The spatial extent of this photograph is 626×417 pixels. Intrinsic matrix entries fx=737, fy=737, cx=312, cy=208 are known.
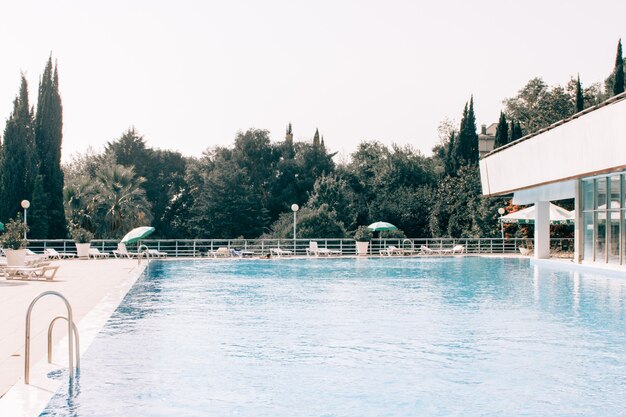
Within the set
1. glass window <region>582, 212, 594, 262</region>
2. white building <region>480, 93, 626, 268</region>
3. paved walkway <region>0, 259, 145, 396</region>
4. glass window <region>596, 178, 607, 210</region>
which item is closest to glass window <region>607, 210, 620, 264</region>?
white building <region>480, 93, 626, 268</region>

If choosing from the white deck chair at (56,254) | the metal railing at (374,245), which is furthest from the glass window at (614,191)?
the white deck chair at (56,254)

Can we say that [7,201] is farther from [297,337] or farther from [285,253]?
[297,337]

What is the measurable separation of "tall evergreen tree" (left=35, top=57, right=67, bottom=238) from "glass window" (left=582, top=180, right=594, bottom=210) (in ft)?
78.3

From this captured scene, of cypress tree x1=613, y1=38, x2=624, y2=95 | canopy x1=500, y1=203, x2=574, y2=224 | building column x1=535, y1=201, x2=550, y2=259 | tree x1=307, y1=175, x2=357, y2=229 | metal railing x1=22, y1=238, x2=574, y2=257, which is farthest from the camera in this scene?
tree x1=307, y1=175, x2=357, y2=229

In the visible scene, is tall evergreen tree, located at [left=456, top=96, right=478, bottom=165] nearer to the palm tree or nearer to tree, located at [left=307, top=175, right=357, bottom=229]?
Result: tree, located at [left=307, top=175, right=357, bottom=229]

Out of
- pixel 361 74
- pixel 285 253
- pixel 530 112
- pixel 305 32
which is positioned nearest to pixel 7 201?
pixel 285 253

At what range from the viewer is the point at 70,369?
7746mm

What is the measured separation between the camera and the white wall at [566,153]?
2079cm

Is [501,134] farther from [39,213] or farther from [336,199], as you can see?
[39,213]

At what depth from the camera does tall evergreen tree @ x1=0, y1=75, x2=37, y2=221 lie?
35625 mm

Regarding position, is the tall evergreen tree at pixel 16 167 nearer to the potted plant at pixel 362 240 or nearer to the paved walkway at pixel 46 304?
the paved walkway at pixel 46 304

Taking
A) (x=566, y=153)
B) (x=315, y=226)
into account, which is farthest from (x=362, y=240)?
(x=566, y=153)

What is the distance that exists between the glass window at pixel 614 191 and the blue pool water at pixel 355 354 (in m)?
6.64

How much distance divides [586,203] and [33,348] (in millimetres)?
22082
